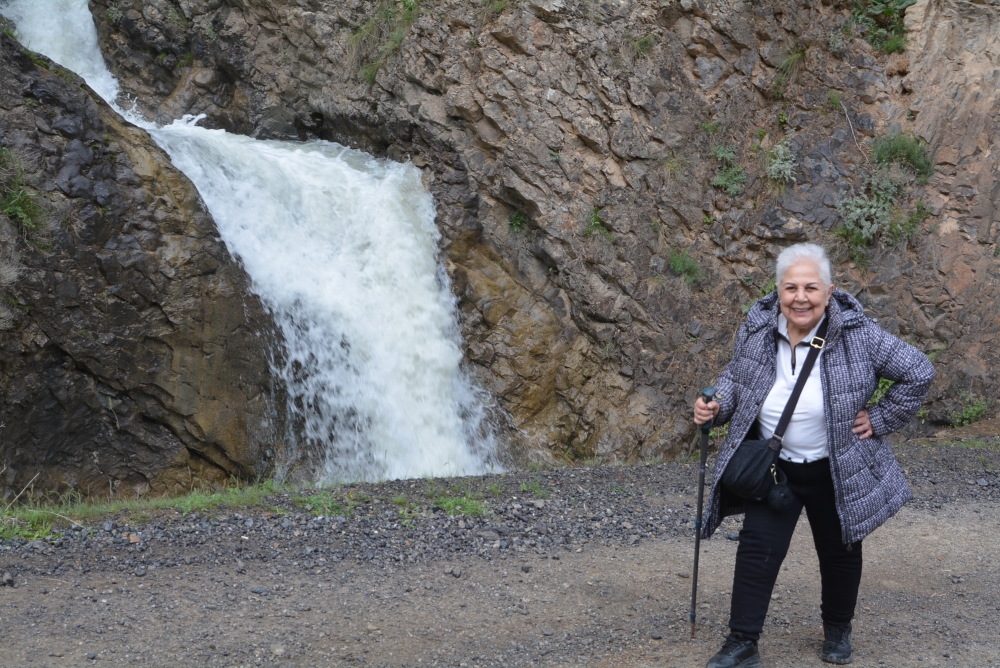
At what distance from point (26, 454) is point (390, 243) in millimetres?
4635

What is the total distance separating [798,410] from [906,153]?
7.62 meters

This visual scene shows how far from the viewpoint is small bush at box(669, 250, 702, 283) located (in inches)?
412

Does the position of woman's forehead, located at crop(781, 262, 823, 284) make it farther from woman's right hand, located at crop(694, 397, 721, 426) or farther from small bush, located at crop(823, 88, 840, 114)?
small bush, located at crop(823, 88, 840, 114)

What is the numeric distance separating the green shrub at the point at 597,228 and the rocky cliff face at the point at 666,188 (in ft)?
0.06

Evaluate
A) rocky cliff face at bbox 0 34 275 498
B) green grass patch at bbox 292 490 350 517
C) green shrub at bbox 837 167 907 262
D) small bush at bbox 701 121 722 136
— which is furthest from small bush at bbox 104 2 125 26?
green shrub at bbox 837 167 907 262

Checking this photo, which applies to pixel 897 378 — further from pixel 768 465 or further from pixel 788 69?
pixel 788 69

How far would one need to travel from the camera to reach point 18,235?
7945 millimetres

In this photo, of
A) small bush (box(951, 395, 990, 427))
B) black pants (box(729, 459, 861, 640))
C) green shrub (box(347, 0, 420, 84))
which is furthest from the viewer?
green shrub (box(347, 0, 420, 84))

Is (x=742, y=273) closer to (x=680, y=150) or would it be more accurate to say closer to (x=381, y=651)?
(x=680, y=150)

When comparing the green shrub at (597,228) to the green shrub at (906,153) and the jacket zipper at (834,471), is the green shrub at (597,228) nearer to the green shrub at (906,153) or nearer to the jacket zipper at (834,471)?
the green shrub at (906,153)

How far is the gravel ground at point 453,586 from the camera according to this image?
4312 mm

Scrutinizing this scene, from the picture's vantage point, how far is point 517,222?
10.8m

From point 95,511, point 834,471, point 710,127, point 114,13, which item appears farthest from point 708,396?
point 114,13

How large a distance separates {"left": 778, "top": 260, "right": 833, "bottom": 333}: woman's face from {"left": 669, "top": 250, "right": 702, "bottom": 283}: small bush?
263 inches
